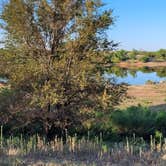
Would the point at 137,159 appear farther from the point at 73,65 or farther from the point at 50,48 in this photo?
the point at 50,48

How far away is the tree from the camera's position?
1174 cm

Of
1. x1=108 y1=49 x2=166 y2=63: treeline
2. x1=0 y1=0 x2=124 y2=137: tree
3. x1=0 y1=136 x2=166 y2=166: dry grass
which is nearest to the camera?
x1=0 y1=136 x2=166 y2=166: dry grass

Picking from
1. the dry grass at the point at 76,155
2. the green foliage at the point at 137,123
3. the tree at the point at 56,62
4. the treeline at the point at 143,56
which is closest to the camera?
the dry grass at the point at 76,155

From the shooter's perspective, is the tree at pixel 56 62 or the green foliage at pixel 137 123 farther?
the green foliage at pixel 137 123

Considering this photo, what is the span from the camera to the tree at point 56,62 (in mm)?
11742

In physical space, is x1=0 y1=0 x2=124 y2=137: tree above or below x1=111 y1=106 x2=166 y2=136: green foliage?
above

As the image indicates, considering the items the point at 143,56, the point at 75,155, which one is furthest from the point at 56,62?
the point at 143,56

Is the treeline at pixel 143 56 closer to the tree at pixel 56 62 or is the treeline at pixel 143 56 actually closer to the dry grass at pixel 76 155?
the tree at pixel 56 62

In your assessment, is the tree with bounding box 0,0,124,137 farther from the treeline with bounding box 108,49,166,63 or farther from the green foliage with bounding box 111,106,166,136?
the treeline with bounding box 108,49,166,63

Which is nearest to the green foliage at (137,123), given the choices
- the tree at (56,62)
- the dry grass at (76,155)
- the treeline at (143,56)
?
the tree at (56,62)

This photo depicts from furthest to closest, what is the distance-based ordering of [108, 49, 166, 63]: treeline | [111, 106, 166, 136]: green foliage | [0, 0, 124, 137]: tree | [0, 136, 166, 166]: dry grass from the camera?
[108, 49, 166, 63]: treeline
[111, 106, 166, 136]: green foliage
[0, 0, 124, 137]: tree
[0, 136, 166, 166]: dry grass

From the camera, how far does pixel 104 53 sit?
1189cm

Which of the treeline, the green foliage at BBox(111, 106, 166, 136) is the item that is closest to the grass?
the green foliage at BBox(111, 106, 166, 136)

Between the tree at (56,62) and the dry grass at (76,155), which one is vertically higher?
the tree at (56,62)
